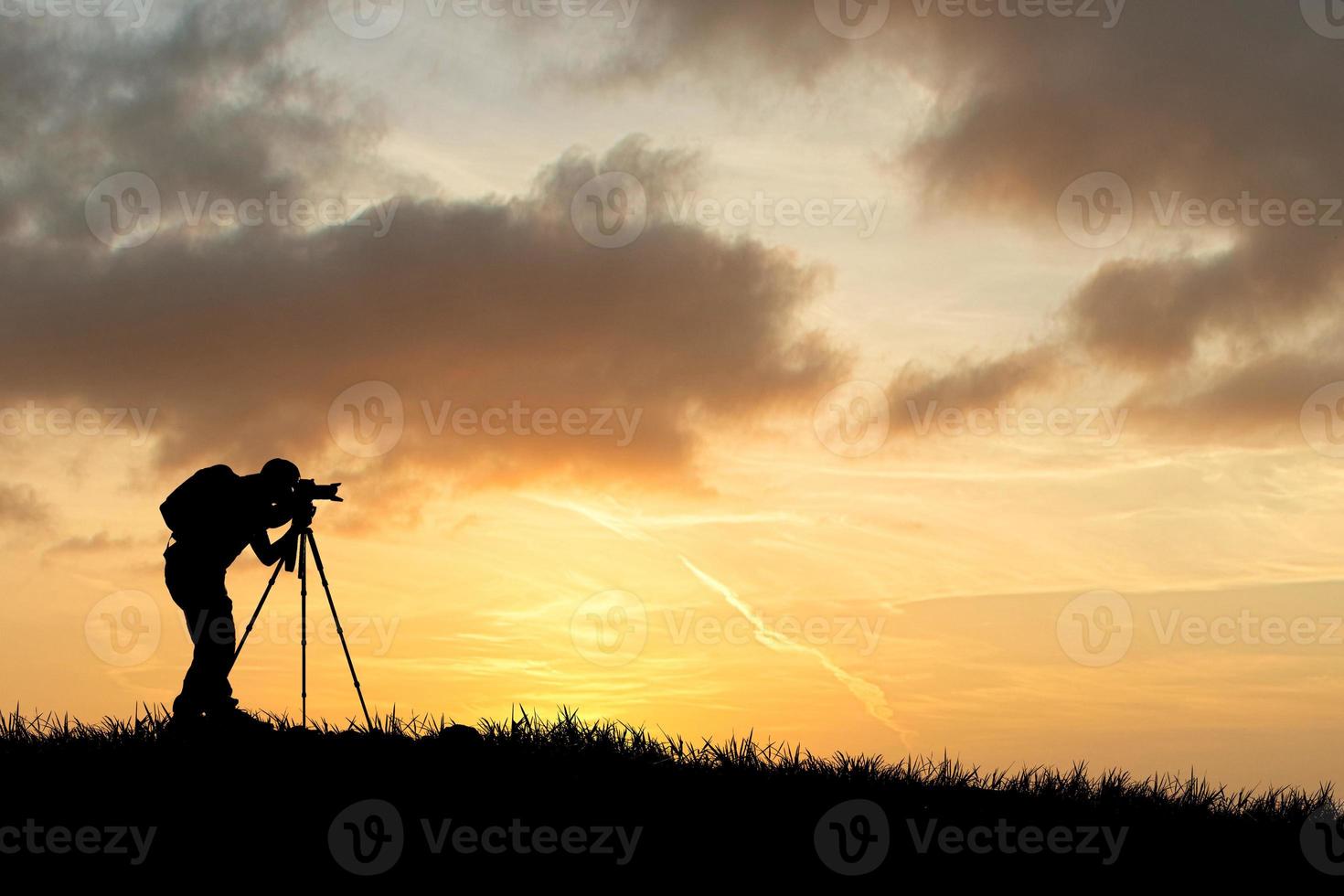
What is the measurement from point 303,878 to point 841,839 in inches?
175

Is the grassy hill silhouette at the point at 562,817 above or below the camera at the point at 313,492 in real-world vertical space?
below

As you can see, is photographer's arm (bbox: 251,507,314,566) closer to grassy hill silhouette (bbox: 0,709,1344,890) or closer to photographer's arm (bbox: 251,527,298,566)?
photographer's arm (bbox: 251,527,298,566)

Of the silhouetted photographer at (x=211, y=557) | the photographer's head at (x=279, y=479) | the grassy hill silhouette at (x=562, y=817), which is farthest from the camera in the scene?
→ the photographer's head at (x=279, y=479)

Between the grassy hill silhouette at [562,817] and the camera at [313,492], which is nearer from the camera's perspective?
the grassy hill silhouette at [562,817]

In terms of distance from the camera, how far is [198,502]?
13719 mm

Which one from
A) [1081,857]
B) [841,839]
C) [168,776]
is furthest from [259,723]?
[1081,857]

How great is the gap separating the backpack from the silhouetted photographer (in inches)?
0.4

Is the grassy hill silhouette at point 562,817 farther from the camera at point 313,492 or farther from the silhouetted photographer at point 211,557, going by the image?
the camera at point 313,492

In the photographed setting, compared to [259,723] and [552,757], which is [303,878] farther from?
[259,723]

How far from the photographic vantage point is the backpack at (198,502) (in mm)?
13703

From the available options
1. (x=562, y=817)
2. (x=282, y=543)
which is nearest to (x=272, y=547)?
(x=282, y=543)

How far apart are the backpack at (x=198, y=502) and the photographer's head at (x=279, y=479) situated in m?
0.43

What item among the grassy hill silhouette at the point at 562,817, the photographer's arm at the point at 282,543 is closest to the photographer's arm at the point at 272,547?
the photographer's arm at the point at 282,543

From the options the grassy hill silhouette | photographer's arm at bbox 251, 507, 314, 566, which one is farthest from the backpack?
the grassy hill silhouette
